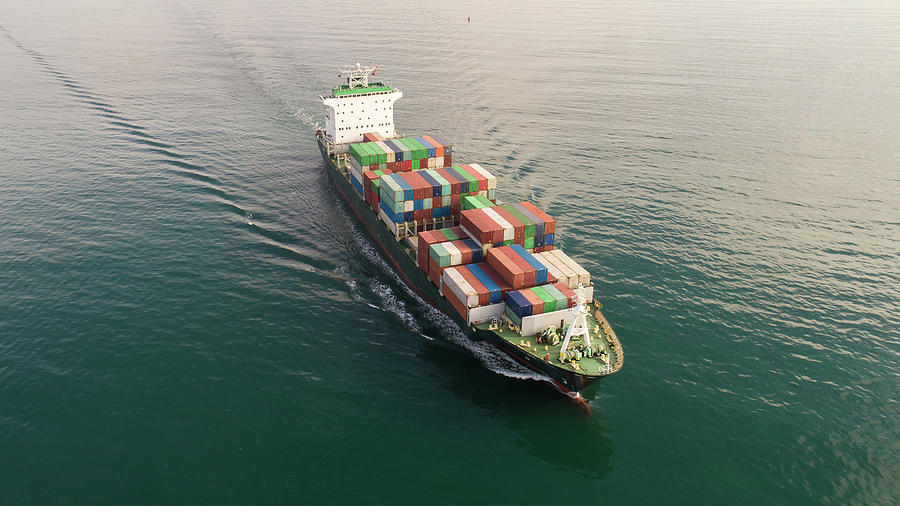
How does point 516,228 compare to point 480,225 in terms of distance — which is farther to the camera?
point 480,225

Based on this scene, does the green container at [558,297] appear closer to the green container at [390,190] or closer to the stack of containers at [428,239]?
the stack of containers at [428,239]

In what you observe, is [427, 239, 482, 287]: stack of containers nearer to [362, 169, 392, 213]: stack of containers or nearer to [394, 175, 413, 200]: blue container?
[394, 175, 413, 200]: blue container

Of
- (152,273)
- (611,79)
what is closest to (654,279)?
(152,273)

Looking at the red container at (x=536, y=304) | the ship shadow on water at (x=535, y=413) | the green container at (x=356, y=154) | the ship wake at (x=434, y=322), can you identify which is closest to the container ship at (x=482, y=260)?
the red container at (x=536, y=304)

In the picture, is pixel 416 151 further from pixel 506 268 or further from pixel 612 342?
pixel 612 342

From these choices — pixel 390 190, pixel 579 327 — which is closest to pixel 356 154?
pixel 390 190

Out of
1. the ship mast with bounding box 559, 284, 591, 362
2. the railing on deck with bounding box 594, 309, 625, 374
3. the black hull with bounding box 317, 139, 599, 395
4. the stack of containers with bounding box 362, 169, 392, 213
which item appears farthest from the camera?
the stack of containers with bounding box 362, 169, 392, 213

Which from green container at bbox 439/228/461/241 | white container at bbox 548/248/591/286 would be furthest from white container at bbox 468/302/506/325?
green container at bbox 439/228/461/241
